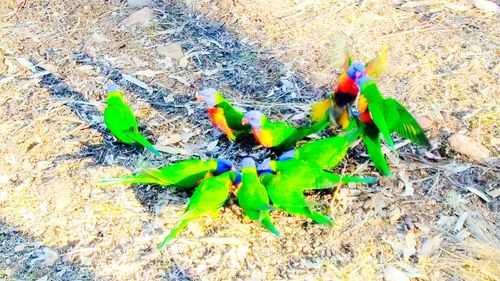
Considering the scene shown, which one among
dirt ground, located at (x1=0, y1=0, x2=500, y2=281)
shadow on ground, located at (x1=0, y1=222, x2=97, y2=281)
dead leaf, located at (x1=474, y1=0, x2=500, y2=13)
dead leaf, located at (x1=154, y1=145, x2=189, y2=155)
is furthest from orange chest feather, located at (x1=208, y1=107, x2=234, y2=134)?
dead leaf, located at (x1=474, y1=0, x2=500, y2=13)

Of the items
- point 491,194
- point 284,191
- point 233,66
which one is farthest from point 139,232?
point 491,194

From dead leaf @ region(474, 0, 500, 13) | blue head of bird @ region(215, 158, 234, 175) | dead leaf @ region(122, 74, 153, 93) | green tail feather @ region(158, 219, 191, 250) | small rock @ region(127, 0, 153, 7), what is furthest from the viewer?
small rock @ region(127, 0, 153, 7)

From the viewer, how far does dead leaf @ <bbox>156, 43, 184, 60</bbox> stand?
12.2ft

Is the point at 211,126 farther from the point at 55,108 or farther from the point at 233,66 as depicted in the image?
the point at 55,108

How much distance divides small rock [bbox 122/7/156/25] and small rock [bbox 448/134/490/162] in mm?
2227

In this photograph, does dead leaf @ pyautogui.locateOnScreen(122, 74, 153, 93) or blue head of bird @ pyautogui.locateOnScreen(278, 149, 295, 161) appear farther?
dead leaf @ pyautogui.locateOnScreen(122, 74, 153, 93)

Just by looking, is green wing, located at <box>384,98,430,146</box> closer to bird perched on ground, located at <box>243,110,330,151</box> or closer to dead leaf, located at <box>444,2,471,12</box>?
bird perched on ground, located at <box>243,110,330,151</box>

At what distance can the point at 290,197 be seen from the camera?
2477 mm

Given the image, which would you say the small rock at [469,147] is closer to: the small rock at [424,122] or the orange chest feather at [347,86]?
the small rock at [424,122]

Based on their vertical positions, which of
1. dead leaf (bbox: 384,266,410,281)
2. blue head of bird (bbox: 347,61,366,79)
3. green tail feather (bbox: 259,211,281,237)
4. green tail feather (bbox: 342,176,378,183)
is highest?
blue head of bird (bbox: 347,61,366,79)

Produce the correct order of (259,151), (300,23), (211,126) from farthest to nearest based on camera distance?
(300,23), (211,126), (259,151)

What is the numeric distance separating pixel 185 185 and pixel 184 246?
314mm

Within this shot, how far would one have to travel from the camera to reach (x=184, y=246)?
249 cm

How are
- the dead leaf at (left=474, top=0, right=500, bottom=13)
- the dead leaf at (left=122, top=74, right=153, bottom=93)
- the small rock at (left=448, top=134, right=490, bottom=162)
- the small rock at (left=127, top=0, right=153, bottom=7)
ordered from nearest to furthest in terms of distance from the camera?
the small rock at (left=448, top=134, right=490, bottom=162) → the dead leaf at (left=122, top=74, right=153, bottom=93) → the dead leaf at (left=474, top=0, right=500, bottom=13) → the small rock at (left=127, top=0, right=153, bottom=7)
